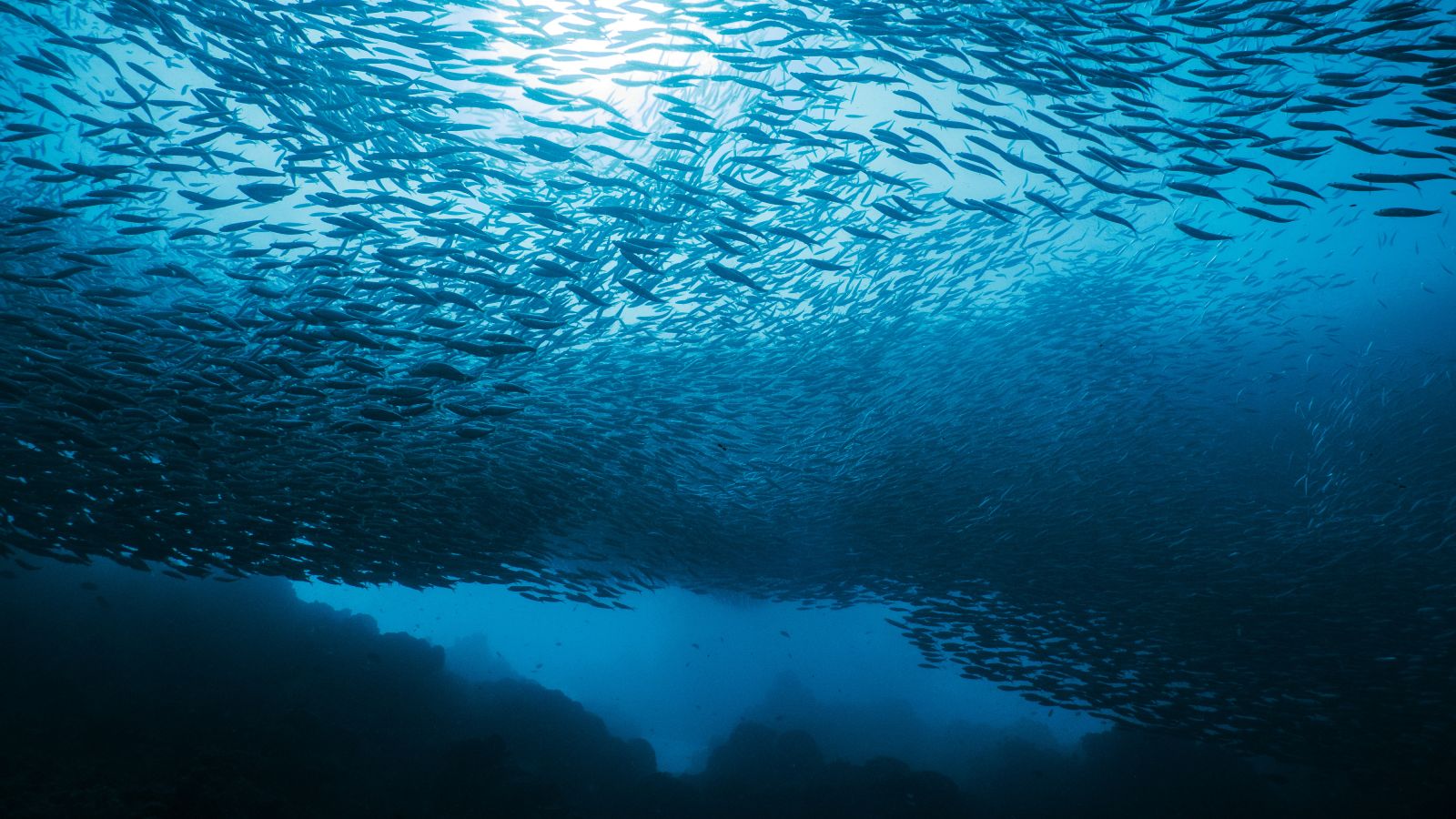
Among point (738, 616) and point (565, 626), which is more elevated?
point (565, 626)

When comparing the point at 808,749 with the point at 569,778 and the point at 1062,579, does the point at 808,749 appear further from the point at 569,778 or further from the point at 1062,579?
the point at 1062,579

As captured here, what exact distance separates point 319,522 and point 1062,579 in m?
14.0

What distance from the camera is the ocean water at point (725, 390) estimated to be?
561 cm

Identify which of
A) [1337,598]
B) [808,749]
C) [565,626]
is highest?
[565,626]

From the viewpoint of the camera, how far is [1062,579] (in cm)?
1269

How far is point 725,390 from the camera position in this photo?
10.1 m

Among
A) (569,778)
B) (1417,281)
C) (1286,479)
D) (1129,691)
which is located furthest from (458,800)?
A: (1417,281)

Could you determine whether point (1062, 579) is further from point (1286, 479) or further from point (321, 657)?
point (321, 657)

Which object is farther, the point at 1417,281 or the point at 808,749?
the point at 808,749

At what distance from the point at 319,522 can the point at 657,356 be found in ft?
21.0

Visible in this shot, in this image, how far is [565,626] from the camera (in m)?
99.4

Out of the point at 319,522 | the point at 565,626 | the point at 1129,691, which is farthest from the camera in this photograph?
the point at 565,626

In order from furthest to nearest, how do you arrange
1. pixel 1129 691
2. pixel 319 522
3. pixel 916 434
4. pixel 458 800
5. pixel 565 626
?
pixel 565 626, pixel 1129 691, pixel 458 800, pixel 916 434, pixel 319 522

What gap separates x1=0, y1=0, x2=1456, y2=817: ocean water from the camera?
18.4 ft
